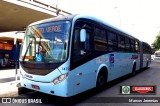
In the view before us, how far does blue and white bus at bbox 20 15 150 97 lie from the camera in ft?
19.1

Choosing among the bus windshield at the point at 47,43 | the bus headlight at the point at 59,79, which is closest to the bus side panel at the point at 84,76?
the bus headlight at the point at 59,79

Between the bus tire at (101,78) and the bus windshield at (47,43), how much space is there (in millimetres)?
2529

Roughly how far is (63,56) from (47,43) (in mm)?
749

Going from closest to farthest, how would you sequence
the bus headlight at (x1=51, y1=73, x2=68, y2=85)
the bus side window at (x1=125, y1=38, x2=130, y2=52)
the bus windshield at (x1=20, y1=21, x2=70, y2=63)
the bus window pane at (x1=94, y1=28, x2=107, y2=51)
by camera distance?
the bus headlight at (x1=51, y1=73, x2=68, y2=85) < the bus windshield at (x1=20, y1=21, x2=70, y2=63) < the bus window pane at (x1=94, y1=28, x2=107, y2=51) < the bus side window at (x1=125, y1=38, x2=130, y2=52)

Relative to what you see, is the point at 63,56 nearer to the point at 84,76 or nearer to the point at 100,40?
the point at 84,76

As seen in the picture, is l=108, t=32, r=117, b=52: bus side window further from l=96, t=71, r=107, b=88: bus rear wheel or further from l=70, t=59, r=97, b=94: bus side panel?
l=70, t=59, r=97, b=94: bus side panel

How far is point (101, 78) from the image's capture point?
317 inches

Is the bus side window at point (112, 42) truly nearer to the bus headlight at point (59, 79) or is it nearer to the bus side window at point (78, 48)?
the bus side window at point (78, 48)

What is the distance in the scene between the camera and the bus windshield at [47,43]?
5.91 metres

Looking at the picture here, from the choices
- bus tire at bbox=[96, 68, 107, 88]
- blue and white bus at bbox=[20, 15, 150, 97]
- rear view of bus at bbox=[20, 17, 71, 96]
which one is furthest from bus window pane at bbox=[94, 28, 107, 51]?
rear view of bus at bbox=[20, 17, 71, 96]

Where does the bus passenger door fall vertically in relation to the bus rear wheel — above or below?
above

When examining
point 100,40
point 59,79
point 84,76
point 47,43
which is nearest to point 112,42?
point 100,40

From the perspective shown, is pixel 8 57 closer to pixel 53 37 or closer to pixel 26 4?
pixel 26 4

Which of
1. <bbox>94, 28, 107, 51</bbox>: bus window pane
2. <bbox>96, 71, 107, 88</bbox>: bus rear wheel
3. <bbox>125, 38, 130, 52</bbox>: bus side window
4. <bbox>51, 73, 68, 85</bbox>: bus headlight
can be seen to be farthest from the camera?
<bbox>125, 38, 130, 52</bbox>: bus side window
